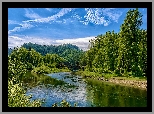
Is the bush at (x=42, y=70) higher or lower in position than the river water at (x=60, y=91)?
higher

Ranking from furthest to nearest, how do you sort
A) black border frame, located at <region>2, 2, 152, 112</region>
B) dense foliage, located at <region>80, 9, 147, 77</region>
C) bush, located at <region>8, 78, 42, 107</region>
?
dense foliage, located at <region>80, 9, 147, 77</region> → bush, located at <region>8, 78, 42, 107</region> → black border frame, located at <region>2, 2, 152, 112</region>

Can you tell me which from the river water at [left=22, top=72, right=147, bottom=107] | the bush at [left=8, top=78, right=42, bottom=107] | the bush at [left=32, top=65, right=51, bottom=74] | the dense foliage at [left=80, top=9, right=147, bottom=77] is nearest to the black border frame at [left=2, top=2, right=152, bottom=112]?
the bush at [left=8, top=78, right=42, bottom=107]

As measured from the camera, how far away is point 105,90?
329 inches

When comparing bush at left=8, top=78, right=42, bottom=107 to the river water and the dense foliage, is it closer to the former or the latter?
the river water

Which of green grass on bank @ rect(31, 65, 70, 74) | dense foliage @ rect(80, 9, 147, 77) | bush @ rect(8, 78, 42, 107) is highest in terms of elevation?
dense foliage @ rect(80, 9, 147, 77)

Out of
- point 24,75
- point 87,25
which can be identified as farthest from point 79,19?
point 24,75

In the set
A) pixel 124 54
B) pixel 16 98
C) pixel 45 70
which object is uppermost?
pixel 124 54

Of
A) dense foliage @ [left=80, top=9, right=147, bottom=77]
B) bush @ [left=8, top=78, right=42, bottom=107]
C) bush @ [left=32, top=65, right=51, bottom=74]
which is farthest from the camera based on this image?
dense foliage @ [left=80, top=9, right=147, bottom=77]
